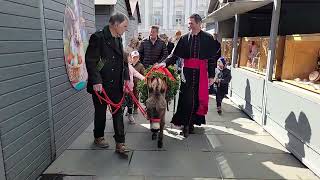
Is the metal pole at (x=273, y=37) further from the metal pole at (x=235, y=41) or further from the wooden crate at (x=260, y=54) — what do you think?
the metal pole at (x=235, y=41)

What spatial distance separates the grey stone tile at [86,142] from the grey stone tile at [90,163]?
175 millimetres

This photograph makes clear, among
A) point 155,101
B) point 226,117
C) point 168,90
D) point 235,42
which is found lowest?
point 226,117

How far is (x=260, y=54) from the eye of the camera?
6.74 metres

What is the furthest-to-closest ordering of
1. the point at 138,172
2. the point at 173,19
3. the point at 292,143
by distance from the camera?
the point at 173,19 < the point at 292,143 < the point at 138,172

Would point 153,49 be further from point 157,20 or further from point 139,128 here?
point 157,20

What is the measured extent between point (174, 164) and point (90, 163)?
1219 millimetres

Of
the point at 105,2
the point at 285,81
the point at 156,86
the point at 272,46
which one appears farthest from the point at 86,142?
the point at 105,2

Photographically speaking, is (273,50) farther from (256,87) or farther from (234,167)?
(234,167)

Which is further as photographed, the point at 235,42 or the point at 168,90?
the point at 235,42

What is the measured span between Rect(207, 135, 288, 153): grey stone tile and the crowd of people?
607 mm

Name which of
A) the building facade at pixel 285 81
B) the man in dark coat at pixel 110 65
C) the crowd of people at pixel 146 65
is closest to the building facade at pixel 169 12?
the building facade at pixel 285 81

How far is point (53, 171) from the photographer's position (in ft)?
13.3

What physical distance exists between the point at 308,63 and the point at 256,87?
4.77 feet

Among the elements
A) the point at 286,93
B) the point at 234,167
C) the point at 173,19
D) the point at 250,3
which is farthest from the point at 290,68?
the point at 173,19
